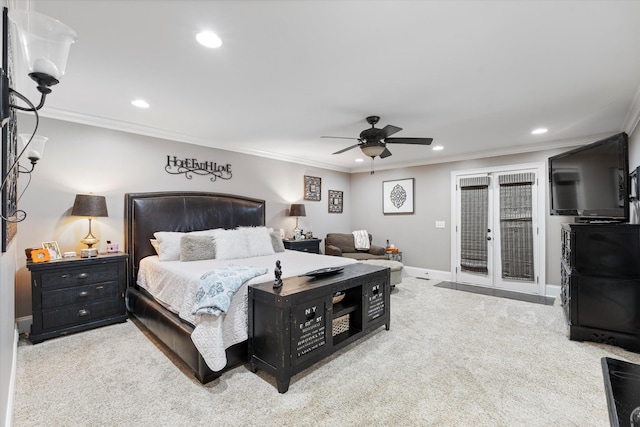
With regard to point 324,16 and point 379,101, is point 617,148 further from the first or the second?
point 324,16

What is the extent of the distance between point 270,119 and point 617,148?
3636 millimetres

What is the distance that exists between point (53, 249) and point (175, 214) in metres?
1.30

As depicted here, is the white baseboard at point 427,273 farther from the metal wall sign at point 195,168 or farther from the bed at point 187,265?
the metal wall sign at point 195,168

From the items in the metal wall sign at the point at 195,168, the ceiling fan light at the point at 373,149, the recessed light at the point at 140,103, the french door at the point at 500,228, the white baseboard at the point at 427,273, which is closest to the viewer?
the recessed light at the point at 140,103

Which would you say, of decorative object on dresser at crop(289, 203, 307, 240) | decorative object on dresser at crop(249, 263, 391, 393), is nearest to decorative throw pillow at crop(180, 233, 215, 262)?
decorative object on dresser at crop(249, 263, 391, 393)

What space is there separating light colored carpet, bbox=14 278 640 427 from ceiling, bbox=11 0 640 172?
2420 millimetres

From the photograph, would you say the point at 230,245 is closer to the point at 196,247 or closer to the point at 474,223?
the point at 196,247

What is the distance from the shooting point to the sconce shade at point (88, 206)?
10.6 feet

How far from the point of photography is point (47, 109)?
3.19 meters

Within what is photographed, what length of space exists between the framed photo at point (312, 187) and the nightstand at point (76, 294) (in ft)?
11.5

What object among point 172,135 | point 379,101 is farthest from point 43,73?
point 172,135

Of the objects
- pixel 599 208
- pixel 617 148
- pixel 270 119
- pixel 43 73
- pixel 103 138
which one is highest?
pixel 270 119

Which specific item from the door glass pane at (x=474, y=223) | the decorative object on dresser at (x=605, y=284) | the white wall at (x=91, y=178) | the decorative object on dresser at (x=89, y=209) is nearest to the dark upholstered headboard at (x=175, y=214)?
the white wall at (x=91, y=178)

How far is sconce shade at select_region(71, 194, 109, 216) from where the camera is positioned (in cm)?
323
